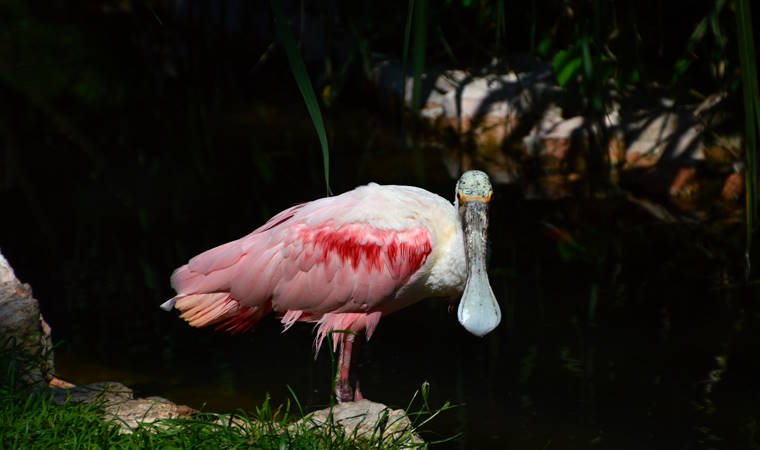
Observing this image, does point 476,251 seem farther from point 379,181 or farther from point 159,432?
point 379,181

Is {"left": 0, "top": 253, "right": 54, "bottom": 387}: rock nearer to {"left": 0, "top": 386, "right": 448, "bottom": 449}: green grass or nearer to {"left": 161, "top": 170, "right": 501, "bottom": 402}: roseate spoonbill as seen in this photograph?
{"left": 0, "top": 386, "right": 448, "bottom": 449}: green grass

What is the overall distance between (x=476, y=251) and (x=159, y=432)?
62.6 inches

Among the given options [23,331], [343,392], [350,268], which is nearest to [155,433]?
[23,331]

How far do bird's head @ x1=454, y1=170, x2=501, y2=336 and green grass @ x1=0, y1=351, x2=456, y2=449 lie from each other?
0.93m

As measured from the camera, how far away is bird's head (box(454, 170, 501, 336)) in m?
4.35

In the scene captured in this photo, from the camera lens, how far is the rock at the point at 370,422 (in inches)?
140

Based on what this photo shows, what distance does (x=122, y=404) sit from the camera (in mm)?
3961

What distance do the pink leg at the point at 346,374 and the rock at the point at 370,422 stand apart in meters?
0.54

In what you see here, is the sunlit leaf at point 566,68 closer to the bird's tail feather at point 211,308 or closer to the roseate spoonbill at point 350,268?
the roseate spoonbill at point 350,268

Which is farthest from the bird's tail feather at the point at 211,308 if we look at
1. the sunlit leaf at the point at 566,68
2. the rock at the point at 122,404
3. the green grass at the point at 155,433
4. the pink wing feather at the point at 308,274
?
the sunlit leaf at the point at 566,68

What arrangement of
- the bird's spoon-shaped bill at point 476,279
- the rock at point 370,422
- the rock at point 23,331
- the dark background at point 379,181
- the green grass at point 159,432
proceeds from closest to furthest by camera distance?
the green grass at point 159,432
the rock at point 370,422
the rock at point 23,331
the bird's spoon-shaped bill at point 476,279
the dark background at point 379,181

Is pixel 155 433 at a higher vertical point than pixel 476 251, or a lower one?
lower

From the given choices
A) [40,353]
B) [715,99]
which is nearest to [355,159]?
[715,99]

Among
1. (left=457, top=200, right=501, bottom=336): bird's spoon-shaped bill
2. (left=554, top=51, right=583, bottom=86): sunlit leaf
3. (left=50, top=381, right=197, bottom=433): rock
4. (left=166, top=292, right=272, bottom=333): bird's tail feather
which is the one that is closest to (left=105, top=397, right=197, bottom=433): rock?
(left=50, top=381, right=197, bottom=433): rock
